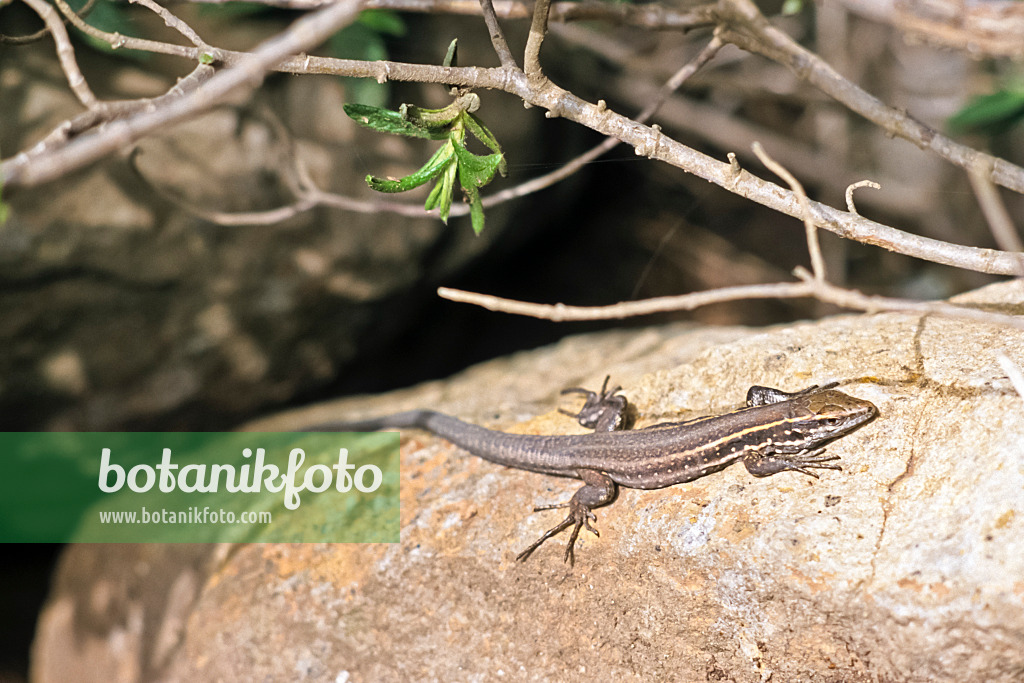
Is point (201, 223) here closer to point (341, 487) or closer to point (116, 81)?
point (116, 81)

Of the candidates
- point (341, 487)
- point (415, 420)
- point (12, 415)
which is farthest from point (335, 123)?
point (12, 415)

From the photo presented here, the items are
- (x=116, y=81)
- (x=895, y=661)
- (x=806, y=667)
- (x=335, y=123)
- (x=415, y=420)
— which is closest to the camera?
(x=895, y=661)

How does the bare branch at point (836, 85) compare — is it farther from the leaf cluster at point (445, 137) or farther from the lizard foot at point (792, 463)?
the leaf cluster at point (445, 137)

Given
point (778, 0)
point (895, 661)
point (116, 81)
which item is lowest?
point (895, 661)

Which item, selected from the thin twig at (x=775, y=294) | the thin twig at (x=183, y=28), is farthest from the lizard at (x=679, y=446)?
the thin twig at (x=183, y=28)

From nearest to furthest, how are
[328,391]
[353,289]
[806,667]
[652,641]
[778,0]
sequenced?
[806,667]
[652,641]
[353,289]
[328,391]
[778,0]

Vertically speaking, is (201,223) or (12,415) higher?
(201,223)

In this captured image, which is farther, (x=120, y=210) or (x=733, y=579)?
(x=120, y=210)
